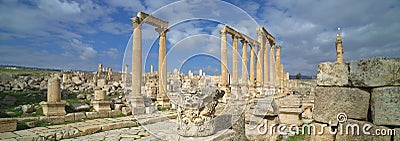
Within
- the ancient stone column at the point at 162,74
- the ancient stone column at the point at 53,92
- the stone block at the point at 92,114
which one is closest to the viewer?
the ancient stone column at the point at 53,92

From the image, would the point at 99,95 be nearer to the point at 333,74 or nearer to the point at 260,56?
the point at 333,74

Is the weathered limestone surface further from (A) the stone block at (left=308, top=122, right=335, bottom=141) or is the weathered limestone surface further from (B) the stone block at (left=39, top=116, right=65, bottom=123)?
(B) the stone block at (left=39, top=116, right=65, bottom=123)

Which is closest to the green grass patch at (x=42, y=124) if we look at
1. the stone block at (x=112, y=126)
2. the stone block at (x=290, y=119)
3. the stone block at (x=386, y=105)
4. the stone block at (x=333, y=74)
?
the stone block at (x=112, y=126)

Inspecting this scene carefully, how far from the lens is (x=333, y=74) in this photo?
3201mm

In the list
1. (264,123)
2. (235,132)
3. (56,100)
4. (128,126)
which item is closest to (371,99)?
(235,132)

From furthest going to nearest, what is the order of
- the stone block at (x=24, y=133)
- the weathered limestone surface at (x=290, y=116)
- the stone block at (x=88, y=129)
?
the stone block at (x=88, y=129) < the weathered limestone surface at (x=290, y=116) < the stone block at (x=24, y=133)

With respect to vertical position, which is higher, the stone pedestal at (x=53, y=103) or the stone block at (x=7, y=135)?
the stone pedestal at (x=53, y=103)

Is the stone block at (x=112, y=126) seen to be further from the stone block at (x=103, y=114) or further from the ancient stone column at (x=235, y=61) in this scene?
the ancient stone column at (x=235, y=61)

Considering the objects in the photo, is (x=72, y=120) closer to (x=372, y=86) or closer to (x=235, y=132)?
(x=235, y=132)

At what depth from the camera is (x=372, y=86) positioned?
2.82 meters

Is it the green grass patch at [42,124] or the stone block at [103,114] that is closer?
the green grass patch at [42,124]

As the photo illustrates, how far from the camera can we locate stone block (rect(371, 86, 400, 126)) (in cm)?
267

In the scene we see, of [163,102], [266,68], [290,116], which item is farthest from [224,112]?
[266,68]

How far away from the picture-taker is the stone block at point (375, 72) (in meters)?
2.67
